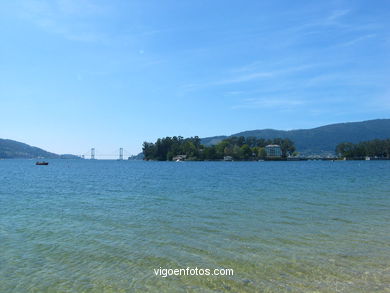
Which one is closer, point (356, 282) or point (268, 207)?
point (356, 282)

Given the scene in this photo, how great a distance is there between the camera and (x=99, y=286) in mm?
8445

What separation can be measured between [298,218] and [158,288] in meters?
11.6

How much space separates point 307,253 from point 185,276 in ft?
15.5

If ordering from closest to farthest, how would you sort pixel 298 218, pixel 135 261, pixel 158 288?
pixel 158 288
pixel 135 261
pixel 298 218

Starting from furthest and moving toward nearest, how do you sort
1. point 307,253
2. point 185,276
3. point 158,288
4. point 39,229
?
point 39,229
point 307,253
point 185,276
point 158,288

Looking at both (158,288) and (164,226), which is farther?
(164,226)

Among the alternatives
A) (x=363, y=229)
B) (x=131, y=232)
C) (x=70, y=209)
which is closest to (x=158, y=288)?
(x=131, y=232)

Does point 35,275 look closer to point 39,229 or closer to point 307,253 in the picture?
point 39,229

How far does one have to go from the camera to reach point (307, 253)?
11125 millimetres

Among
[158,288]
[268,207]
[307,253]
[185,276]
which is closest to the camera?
[158,288]

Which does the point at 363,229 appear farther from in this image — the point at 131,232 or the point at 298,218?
the point at 131,232

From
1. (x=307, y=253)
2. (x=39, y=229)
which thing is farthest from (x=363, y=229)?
(x=39, y=229)

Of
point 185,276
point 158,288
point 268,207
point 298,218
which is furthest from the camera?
point 268,207

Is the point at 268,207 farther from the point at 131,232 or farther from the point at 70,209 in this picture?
the point at 70,209
